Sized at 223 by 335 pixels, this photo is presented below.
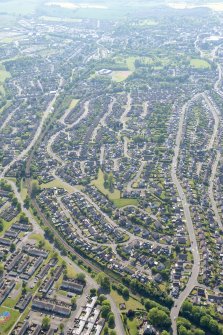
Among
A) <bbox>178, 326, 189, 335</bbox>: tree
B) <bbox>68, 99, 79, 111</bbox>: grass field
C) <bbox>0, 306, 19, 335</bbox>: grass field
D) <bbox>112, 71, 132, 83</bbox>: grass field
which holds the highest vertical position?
<bbox>112, 71, 132, 83</bbox>: grass field

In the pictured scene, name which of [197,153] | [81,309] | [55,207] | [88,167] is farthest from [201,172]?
[81,309]

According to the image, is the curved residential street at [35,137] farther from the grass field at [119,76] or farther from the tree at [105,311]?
the tree at [105,311]

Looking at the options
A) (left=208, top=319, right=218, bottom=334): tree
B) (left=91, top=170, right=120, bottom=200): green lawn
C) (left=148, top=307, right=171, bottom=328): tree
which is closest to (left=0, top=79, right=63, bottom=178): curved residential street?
(left=91, top=170, right=120, bottom=200): green lawn

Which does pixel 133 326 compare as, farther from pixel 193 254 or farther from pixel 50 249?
pixel 50 249

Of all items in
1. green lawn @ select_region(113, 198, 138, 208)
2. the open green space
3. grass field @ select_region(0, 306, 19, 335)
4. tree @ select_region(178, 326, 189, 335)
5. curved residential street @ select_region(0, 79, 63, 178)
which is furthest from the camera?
→ curved residential street @ select_region(0, 79, 63, 178)

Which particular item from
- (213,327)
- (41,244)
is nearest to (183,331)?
(213,327)

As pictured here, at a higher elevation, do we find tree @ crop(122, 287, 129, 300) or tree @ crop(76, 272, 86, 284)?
tree @ crop(122, 287, 129, 300)

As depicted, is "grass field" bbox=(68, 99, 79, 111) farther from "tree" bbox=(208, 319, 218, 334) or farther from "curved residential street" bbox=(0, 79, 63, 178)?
"tree" bbox=(208, 319, 218, 334)
